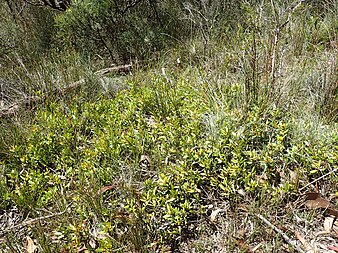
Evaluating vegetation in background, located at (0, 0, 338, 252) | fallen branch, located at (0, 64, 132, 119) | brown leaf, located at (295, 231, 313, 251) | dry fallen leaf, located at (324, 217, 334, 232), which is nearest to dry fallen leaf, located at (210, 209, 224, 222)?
vegetation in background, located at (0, 0, 338, 252)

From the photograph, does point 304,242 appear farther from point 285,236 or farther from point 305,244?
point 285,236

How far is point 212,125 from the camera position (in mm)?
2262

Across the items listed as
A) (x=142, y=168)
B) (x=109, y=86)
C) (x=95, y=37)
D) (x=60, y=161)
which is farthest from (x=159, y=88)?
(x=95, y=37)

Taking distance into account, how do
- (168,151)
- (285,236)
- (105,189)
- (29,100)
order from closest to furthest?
(285,236)
(105,189)
(168,151)
(29,100)

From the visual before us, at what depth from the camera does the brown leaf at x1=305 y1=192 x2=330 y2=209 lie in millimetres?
1872

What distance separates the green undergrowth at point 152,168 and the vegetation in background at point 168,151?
0.4 inches

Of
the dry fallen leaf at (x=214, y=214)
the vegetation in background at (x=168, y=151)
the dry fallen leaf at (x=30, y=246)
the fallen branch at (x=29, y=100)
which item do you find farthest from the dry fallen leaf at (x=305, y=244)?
the fallen branch at (x=29, y=100)

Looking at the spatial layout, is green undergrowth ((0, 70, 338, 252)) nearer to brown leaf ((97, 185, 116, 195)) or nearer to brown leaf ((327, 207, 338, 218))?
brown leaf ((97, 185, 116, 195))

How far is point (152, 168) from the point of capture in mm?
2254

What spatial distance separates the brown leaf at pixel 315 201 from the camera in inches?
73.7

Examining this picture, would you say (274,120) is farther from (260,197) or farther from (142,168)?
(142,168)

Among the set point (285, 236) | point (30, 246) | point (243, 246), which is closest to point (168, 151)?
point (243, 246)

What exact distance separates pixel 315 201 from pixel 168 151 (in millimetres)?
1018

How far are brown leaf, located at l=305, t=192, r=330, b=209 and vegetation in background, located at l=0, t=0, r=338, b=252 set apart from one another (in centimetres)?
10
